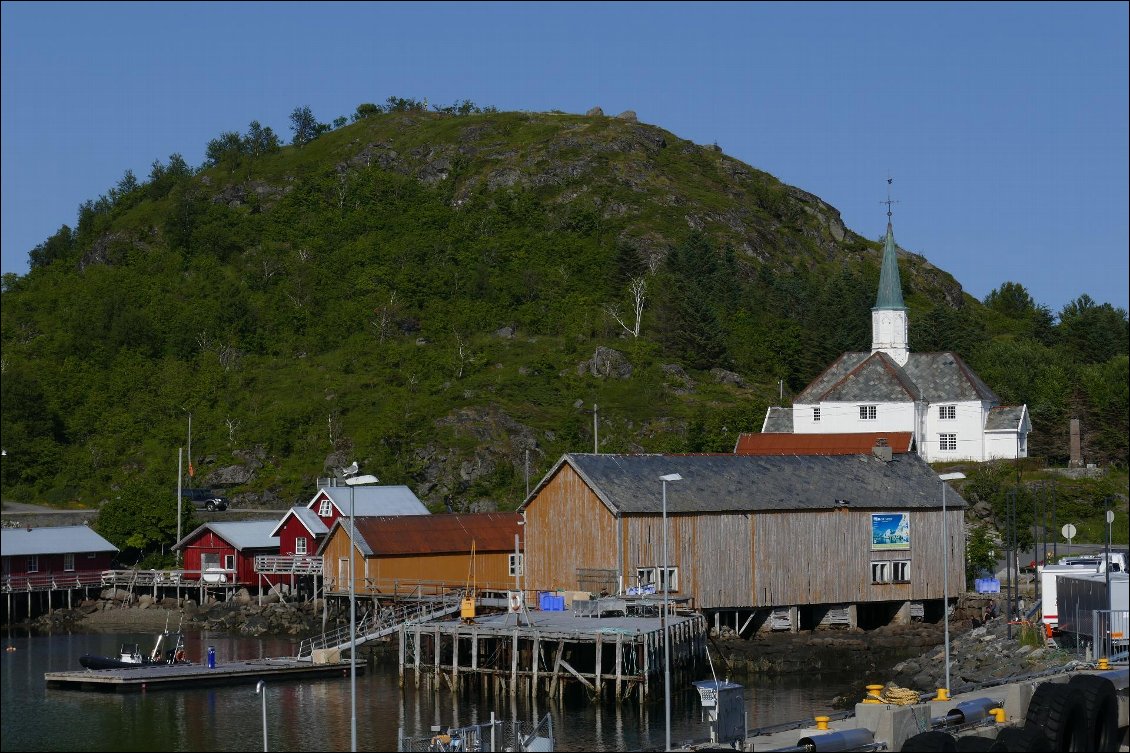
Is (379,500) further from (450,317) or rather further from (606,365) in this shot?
(450,317)

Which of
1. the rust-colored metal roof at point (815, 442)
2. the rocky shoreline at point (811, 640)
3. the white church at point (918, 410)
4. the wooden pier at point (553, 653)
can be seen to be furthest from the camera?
the white church at point (918, 410)

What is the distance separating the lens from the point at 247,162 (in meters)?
167

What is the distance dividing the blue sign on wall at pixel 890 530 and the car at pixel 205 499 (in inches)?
1734

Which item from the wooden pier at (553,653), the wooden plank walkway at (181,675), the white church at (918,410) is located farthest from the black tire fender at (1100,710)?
the white church at (918,410)

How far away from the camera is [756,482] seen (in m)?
63.9

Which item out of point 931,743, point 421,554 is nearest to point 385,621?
point 421,554

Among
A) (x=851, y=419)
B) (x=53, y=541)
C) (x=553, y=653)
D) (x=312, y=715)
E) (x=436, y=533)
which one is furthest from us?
(x=851, y=419)

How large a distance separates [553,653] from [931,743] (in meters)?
25.3

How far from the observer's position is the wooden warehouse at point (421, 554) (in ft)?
225

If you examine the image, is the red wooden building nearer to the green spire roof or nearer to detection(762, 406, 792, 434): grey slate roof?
detection(762, 406, 792, 434): grey slate roof

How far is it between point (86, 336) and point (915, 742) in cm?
10701

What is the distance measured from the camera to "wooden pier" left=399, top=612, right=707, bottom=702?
5081cm

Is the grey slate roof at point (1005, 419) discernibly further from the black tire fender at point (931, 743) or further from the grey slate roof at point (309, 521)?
the black tire fender at point (931, 743)

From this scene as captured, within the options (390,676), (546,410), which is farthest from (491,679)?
(546,410)
